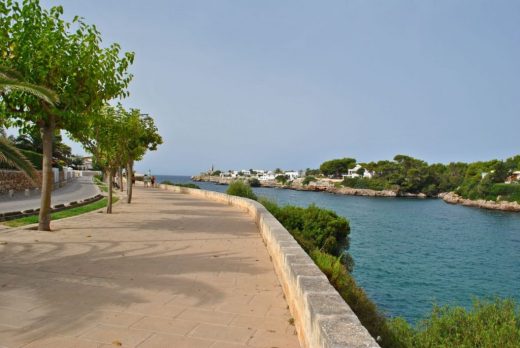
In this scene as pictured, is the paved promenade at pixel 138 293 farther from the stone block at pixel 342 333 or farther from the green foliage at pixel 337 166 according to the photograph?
the green foliage at pixel 337 166

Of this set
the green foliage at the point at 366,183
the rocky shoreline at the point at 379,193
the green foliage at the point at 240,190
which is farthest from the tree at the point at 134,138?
the green foliage at the point at 366,183

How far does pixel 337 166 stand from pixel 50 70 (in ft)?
446

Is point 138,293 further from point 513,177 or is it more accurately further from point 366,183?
point 366,183

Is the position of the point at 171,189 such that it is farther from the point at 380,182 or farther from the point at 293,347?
the point at 380,182

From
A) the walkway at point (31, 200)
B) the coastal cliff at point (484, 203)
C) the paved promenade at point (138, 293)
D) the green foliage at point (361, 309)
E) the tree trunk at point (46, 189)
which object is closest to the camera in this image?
the paved promenade at point (138, 293)

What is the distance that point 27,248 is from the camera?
735 centimetres

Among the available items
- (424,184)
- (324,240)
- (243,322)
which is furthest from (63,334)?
(424,184)

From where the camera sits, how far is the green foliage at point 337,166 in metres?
139

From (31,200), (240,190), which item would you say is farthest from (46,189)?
(240,190)

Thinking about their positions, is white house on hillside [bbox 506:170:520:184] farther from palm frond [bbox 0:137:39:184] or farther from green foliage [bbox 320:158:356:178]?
palm frond [bbox 0:137:39:184]

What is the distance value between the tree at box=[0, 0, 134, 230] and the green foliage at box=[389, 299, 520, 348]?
335 inches

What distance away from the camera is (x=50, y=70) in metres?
9.37

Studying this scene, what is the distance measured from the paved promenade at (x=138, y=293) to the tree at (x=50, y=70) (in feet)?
9.33

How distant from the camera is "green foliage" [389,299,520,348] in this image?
5.41 meters
